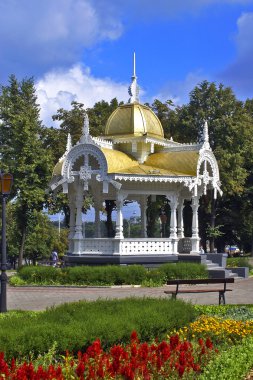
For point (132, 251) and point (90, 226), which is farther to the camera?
point (90, 226)

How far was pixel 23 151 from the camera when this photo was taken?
32500mm

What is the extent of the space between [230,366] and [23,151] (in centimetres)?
2653

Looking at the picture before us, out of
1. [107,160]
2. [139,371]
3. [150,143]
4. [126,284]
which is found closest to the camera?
[139,371]

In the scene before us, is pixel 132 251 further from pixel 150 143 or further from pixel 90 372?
pixel 90 372

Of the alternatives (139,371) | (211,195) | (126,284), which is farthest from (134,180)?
(139,371)

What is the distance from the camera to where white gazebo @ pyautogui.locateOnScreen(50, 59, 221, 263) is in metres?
25.0

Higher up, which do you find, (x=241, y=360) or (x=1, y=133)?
(x=1, y=133)

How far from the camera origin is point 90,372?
6.11 metres

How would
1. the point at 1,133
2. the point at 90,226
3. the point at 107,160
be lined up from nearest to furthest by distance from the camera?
the point at 107,160, the point at 1,133, the point at 90,226

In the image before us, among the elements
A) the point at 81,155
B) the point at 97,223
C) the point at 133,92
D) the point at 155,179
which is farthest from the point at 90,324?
the point at 133,92

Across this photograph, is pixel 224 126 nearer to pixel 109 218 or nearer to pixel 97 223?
pixel 109 218

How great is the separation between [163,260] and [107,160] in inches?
204

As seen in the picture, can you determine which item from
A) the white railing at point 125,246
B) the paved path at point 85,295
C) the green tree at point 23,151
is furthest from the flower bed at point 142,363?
the green tree at point 23,151

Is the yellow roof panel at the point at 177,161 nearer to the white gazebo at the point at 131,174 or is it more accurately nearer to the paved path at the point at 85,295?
the white gazebo at the point at 131,174
